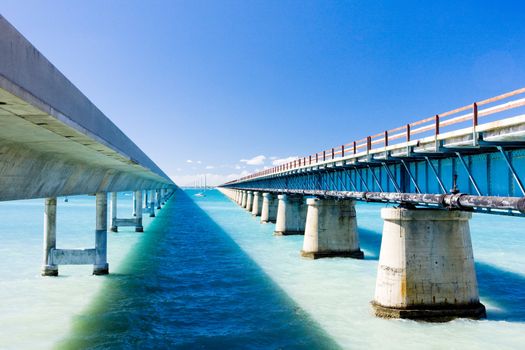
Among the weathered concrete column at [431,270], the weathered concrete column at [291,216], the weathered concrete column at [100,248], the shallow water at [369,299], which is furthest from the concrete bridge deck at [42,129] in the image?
the weathered concrete column at [291,216]

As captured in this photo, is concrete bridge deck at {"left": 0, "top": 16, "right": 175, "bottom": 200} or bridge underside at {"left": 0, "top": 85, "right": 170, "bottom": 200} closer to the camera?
concrete bridge deck at {"left": 0, "top": 16, "right": 175, "bottom": 200}

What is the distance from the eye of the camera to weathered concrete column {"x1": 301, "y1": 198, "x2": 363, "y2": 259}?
3184 cm

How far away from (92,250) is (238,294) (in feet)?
29.6

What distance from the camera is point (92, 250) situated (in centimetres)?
2494

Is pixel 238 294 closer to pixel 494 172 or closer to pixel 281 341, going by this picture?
pixel 281 341

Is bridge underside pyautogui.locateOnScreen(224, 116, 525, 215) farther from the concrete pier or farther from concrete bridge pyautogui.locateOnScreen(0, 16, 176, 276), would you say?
the concrete pier

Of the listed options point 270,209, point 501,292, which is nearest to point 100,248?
point 501,292

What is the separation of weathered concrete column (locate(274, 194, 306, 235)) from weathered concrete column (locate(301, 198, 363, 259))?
51.3 ft

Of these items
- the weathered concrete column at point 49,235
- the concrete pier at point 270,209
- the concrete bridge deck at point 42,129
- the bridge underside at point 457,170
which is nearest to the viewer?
the concrete bridge deck at point 42,129

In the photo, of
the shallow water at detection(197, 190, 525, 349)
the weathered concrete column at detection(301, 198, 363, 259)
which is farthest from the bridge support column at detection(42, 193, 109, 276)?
the weathered concrete column at detection(301, 198, 363, 259)

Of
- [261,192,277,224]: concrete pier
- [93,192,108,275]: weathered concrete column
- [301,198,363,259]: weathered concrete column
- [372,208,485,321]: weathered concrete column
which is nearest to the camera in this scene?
[372,208,485,321]: weathered concrete column

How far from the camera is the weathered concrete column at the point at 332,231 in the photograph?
31844 millimetres

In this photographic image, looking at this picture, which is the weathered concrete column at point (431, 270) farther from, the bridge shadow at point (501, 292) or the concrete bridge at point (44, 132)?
the concrete bridge at point (44, 132)

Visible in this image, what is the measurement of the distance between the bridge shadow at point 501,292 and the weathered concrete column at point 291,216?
16.4 meters
